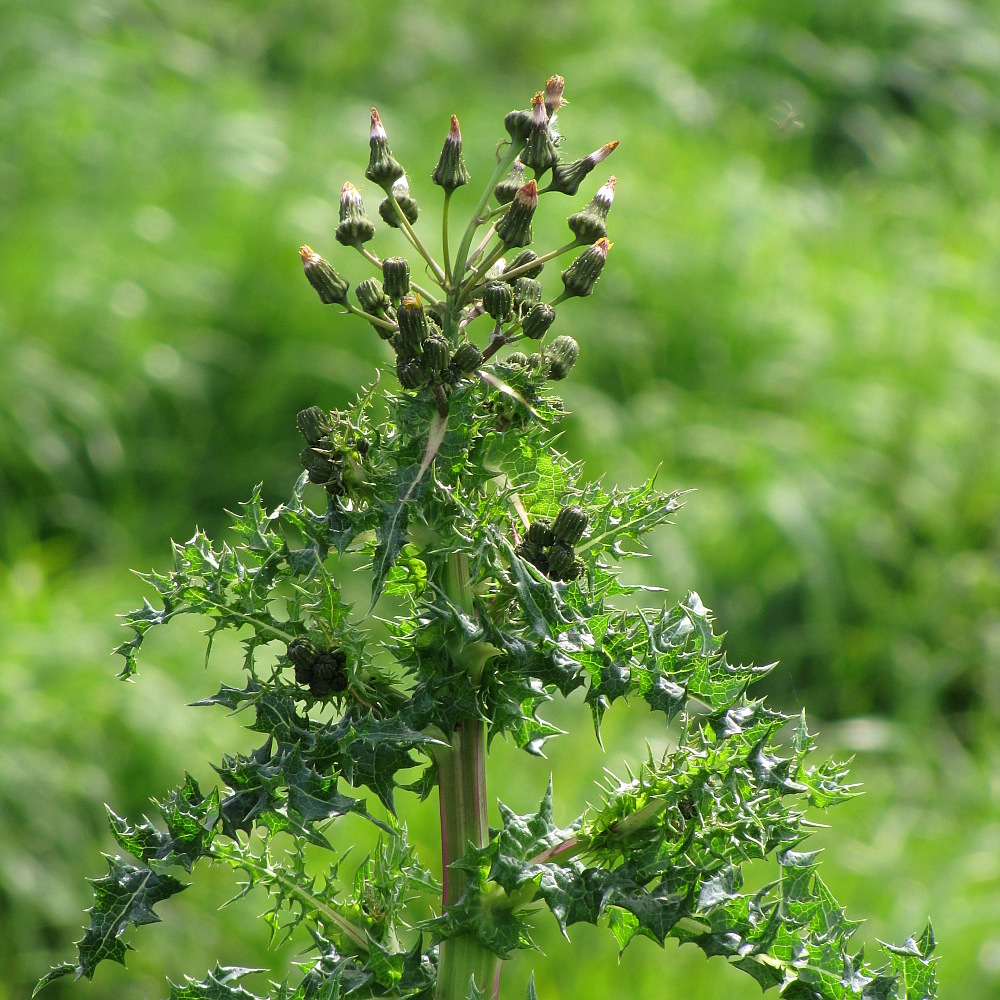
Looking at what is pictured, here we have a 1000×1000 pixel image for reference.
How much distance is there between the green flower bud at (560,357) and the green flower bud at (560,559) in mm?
199

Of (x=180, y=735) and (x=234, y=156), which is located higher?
(x=234, y=156)

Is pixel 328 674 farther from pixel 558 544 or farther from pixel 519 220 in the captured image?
pixel 519 220

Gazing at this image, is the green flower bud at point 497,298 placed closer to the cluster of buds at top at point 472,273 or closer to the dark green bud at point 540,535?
the cluster of buds at top at point 472,273

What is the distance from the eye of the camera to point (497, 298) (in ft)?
4.44

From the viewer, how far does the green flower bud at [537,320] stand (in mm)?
1421

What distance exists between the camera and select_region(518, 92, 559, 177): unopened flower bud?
1.41 metres

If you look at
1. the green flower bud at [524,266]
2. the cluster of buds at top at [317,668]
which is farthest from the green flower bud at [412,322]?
the cluster of buds at top at [317,668]

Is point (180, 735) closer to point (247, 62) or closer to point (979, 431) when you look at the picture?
point (979, 431)

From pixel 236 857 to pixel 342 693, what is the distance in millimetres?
241

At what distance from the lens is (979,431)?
6180 mm

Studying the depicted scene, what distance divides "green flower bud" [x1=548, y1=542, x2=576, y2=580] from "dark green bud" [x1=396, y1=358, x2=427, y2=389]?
0.81ft

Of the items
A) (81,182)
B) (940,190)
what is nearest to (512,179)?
(81,182)

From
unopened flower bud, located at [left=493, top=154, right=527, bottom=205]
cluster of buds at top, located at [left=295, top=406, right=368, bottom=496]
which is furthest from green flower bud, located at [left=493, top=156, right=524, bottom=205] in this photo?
cluster of buds at top, located at [left=295, top=406, right=368, bottom=496]

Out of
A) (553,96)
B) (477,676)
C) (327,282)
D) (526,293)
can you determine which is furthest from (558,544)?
(553,96)
